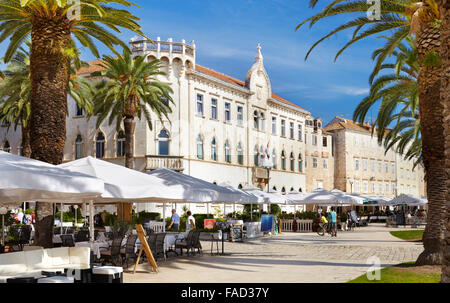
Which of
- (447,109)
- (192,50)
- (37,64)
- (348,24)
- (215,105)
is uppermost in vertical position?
(192,50)

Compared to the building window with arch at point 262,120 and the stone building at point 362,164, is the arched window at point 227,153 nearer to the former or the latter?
the building window with arch at point 262,120

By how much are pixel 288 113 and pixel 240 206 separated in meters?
15.3

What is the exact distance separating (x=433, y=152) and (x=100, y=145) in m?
34.6

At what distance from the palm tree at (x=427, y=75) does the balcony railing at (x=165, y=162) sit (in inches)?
1090

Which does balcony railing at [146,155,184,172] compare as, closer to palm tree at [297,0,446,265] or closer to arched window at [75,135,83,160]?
arched window at [75,135,83,160]

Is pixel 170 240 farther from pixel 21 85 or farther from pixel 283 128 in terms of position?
pixel 283 128

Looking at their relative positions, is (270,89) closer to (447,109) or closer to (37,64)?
(37,64)

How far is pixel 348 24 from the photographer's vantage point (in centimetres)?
1619

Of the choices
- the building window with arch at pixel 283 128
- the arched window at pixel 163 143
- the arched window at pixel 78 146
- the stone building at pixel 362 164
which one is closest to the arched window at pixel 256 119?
the building window with arch at pixel 283 128

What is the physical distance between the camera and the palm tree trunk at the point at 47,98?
14867 mm

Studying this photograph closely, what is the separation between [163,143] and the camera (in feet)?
144

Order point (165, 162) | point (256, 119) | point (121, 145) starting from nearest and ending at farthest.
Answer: point (165, 162), point (121, 145), point (256, 119)

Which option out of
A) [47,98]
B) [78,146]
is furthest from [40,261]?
[78,146]

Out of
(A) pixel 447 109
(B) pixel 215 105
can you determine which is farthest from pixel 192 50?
(A) pixel 447 109
